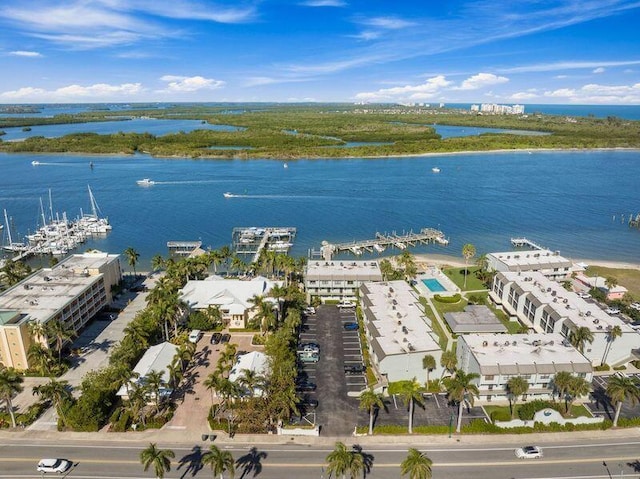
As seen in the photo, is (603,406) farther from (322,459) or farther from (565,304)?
(322,459)

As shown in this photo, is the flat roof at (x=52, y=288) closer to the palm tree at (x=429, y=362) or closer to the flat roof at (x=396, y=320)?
the flat roof at (x=396, y=320)

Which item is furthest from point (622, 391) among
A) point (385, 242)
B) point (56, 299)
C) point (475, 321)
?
point (56, 299)

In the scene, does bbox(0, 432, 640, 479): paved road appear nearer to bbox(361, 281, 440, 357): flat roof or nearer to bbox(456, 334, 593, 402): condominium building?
bbox(456, 334, 593, 402): condominium building

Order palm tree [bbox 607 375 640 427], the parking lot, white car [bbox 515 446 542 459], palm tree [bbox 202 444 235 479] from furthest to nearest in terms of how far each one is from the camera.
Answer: the parking lot → palm tree [bbox 607 375 640 427] → white car [bbox 515 446 542 459] → palm tree [bbox 202 444 235 479]

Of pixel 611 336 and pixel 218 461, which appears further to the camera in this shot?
pixel 611 336

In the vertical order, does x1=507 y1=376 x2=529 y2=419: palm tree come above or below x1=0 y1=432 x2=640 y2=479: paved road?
above

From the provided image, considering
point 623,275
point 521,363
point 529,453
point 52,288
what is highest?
point 52,288

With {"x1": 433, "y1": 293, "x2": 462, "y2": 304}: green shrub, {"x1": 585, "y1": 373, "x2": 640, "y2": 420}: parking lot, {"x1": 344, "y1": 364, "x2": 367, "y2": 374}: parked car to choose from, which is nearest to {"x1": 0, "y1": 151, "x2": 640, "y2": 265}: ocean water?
{"x1": 433, "y1": 293, "x2": 462, "y2": 304}: green shrub
